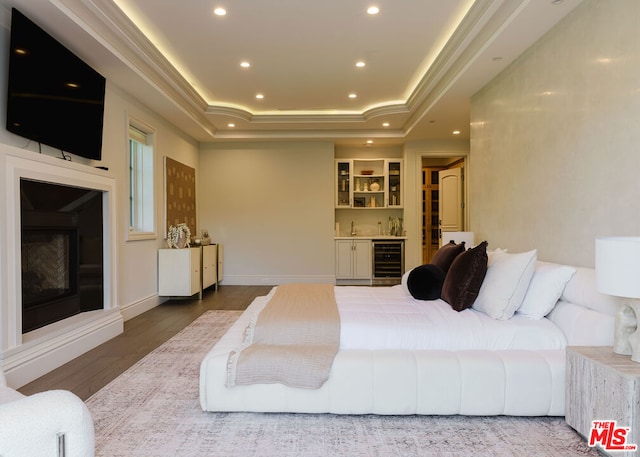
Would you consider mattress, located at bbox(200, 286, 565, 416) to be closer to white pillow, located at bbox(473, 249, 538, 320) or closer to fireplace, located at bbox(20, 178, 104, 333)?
white pillow, located at bbox(473, 249, 538, 320)

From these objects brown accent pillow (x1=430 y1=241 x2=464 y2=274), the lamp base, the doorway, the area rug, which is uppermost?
the doorway

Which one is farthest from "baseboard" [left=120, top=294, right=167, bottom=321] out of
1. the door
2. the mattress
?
the door

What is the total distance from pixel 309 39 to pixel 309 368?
9.99 ft

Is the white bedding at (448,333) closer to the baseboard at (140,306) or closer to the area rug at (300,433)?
the area rug at (300,433)

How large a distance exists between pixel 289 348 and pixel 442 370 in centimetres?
86

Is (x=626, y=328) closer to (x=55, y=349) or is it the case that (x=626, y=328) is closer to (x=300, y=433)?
(x=300, y=433)

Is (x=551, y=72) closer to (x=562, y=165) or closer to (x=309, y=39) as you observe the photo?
(x=562, y=165)

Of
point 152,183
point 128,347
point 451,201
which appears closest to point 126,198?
point 152,183

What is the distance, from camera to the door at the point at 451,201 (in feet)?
23.8

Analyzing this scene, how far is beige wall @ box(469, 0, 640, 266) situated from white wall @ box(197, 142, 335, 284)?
11.3 ft

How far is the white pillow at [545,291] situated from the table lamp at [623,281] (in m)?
0.50

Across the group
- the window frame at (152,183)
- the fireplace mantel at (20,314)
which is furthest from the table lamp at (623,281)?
the window frame at (152,183)

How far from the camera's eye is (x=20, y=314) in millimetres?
2508

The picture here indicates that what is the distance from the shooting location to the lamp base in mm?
1726
